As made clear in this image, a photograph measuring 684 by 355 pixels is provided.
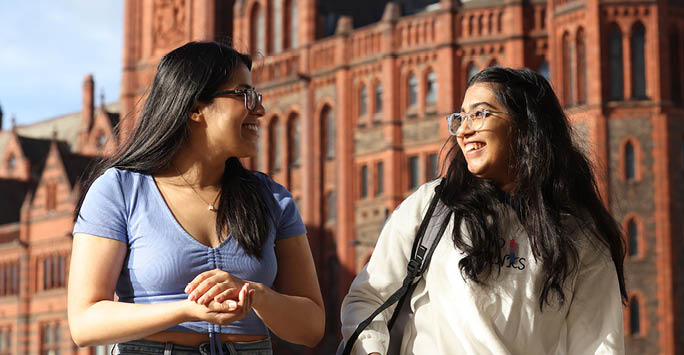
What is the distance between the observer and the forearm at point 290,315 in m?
4.10

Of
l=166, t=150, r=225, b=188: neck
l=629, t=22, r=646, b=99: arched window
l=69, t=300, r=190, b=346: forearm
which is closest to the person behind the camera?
l=69, t=300, r=190, b=346: forearm

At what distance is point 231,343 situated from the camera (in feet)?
13.8

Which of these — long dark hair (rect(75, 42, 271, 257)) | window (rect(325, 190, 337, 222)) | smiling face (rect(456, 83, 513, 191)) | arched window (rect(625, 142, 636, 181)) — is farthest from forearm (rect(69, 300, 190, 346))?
window (rect(325, 190, 337, 222))

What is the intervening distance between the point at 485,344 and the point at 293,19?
39696 mm

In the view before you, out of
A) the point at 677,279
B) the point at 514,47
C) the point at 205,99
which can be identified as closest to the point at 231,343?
the point at 205,99

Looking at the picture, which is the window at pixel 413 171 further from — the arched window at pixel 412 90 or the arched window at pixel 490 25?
the arched window at pixel 490 25

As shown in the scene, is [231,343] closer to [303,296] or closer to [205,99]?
[303,296]

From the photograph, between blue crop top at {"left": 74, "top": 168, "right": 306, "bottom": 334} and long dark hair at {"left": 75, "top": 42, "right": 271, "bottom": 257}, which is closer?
blue crop top at {"left": 74, "top": 168, "right": 306, "bottom": 334}

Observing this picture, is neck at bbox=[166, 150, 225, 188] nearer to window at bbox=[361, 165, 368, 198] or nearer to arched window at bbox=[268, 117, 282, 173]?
window at bbox=[361, 165, 368, 198]

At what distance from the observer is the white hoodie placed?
4648 millimetres

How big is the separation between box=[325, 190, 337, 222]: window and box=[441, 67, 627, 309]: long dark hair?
34.9 metres

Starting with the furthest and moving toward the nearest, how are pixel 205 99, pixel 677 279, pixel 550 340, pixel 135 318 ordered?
pixel 677 279
pixel 550 340
pixel 205 99
pixel 135 318

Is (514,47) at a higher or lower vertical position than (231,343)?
higher

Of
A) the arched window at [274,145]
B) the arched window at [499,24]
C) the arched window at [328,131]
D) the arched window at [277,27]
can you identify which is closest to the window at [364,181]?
the arched window at [328,131]
